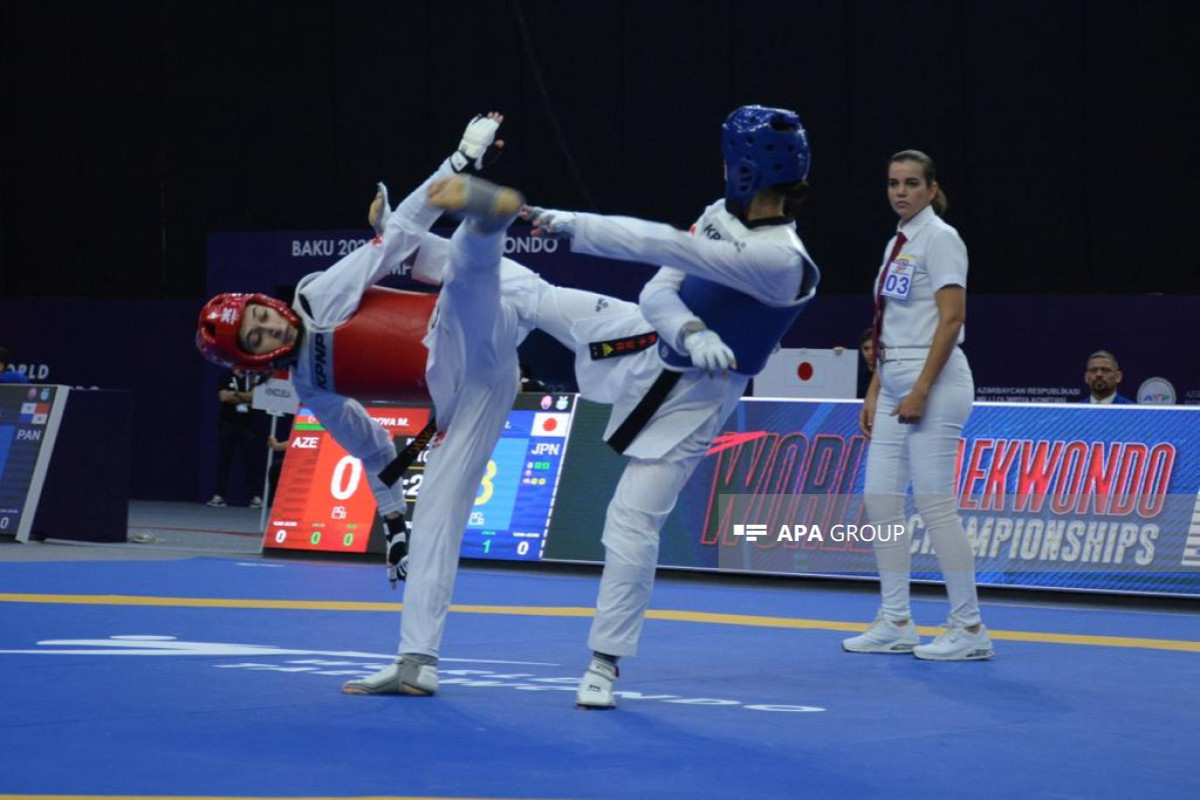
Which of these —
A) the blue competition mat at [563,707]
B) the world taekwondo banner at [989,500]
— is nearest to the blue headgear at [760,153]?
the blue competition mat at [563,707]

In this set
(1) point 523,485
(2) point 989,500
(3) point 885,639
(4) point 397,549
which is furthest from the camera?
(1) point 523,485

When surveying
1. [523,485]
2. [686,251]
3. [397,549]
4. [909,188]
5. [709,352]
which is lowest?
[397,549]

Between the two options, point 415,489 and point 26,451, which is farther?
point 26,451

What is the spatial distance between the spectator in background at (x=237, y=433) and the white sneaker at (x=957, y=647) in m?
11.1

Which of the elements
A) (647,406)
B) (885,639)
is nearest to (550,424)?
(885,639)

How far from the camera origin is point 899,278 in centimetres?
725

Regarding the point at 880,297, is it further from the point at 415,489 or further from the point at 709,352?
the point at 415,489

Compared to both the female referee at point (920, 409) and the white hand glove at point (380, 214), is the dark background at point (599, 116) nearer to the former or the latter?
the female referee at point (920, 409)

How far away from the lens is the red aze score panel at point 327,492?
1204 cm

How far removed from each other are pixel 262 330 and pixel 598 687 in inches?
62.1

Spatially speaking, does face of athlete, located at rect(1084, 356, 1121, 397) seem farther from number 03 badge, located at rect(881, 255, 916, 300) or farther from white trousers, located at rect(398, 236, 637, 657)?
white trousers, located at rect(398, 236, 637, 657)

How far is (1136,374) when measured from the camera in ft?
46.3

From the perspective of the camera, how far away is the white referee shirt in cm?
718

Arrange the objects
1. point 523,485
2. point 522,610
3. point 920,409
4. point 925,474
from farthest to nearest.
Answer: point 523,485, point 522,610, point 925,474, point 920,409
